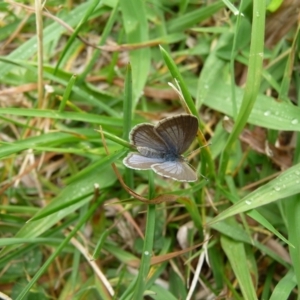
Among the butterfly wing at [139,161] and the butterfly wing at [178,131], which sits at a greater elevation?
the butterfly wing at [178,131]

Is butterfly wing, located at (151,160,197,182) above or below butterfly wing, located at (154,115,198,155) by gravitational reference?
below

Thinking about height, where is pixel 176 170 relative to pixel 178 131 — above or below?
below

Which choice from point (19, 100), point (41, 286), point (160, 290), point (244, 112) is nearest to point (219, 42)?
point (244, 112)
